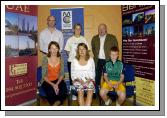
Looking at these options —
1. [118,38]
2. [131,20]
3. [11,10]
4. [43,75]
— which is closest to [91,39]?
[118,38]

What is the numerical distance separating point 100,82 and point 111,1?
1.11m

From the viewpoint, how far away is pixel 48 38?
3.70m

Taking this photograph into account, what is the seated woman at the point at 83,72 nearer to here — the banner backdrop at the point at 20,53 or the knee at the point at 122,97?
the knee at the point at 122,97

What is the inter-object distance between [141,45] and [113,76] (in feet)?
1.87

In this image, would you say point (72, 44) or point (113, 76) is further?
point (72, 44)

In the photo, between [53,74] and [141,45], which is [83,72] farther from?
[141,45]

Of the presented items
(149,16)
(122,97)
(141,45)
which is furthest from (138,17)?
(122,97)

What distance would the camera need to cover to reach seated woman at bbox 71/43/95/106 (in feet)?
11.5

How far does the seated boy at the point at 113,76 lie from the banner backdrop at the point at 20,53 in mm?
1044

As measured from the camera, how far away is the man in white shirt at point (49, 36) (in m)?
3.70

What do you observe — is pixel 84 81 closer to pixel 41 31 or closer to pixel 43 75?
pixel 43 75

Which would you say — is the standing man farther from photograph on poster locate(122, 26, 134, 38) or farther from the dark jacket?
photograph on poster locate(122, 26, 134, 38)

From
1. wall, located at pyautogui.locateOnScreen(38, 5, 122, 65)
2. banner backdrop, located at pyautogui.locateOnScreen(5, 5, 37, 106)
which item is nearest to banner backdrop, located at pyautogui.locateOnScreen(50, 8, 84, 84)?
wall, located at pyautogui.locateOnScreen(38, 5, 122, 65)

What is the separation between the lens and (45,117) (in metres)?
3.27
